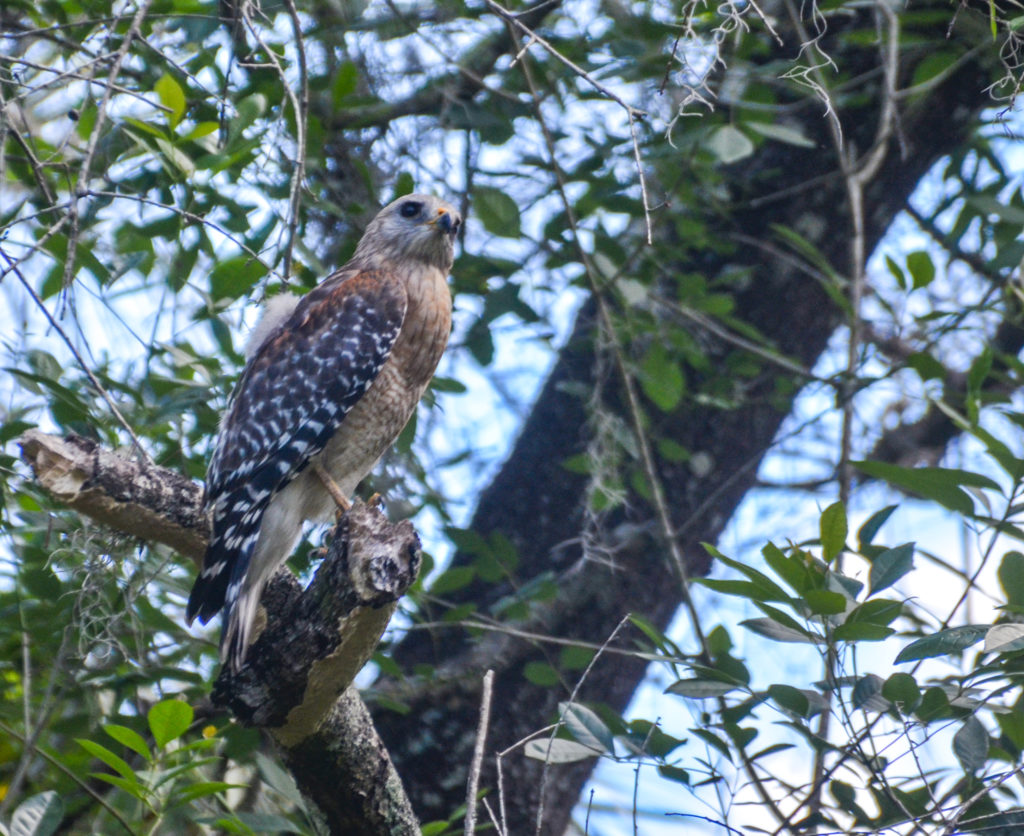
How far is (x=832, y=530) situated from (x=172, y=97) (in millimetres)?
2095

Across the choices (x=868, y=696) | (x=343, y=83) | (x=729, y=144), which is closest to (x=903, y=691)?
(x=868, y=696)

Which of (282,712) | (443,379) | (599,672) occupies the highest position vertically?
(443,379)

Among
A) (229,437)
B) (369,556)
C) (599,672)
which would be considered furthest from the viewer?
(599,672)

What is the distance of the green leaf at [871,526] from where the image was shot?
2467 millimetres

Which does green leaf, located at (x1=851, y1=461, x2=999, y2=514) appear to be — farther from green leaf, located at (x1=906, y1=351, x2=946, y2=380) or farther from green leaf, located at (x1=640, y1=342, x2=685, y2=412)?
green leaf, located at (x1=640, y1=342, x2=685, y2=412)

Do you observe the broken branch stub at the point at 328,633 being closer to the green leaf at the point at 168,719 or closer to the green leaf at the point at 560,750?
the green leaf at the point at 168,719

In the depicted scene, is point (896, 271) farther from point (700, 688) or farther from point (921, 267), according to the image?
point (700, 688)

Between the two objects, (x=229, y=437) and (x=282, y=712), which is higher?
(x=229, y=437)

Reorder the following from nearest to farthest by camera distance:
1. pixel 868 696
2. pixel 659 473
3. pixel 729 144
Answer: pixel 868 696 < pixel 729 144 < pixel 659 473

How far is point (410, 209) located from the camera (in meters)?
3.92

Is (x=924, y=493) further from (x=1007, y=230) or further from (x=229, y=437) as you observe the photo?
(x=229, y=437)

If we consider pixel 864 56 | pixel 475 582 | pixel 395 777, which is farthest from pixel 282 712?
pixel 864 56

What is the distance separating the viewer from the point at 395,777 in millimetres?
2617

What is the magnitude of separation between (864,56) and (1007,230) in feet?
3.63
